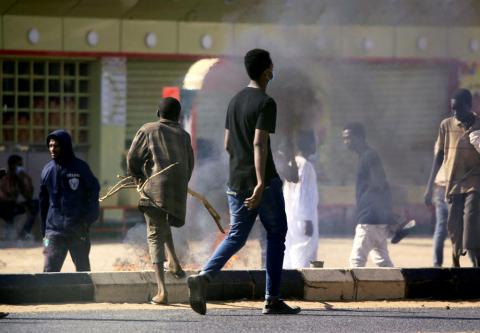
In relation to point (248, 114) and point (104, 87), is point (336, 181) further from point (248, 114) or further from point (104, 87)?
point (248, 114)

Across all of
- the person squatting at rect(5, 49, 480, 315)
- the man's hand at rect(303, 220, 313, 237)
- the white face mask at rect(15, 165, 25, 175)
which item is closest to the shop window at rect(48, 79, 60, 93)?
the white face mask at rect(15, 165, 25, 175)

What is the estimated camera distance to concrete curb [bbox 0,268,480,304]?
29.8 ft

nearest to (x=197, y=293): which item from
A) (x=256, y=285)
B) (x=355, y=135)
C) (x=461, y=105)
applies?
(x=256, y=285)

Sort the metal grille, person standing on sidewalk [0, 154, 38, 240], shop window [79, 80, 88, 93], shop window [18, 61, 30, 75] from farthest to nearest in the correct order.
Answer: shop window [79, 80, 88, 93] → shop window [18, 61, 30, 75] → the metal grille → person standing on sidewalk [0, 154, 38, 240]

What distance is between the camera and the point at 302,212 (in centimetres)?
1116

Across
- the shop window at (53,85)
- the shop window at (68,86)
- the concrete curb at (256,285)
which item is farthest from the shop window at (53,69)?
the concrete curb at (256,285)

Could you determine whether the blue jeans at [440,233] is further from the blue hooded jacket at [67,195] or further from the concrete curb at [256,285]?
the blue hooded jacket at [67,195]

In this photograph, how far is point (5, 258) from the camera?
1477cm

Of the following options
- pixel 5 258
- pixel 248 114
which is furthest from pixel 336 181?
pixel 248 114

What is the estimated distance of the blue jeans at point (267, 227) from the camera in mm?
8375

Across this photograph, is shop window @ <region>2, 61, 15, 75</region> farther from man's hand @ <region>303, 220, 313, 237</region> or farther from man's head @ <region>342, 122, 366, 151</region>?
man's head @ <region>342, 122, 366, 151</region>

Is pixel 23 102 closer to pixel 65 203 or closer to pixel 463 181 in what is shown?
pixel 65 203

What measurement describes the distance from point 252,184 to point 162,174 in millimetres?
1030

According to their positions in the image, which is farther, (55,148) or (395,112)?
(395,112)
